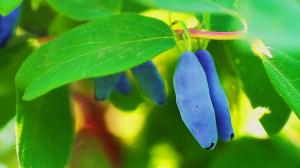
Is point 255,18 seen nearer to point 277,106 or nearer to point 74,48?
point 74,48

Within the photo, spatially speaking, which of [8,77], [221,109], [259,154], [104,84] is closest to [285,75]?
[221,109]

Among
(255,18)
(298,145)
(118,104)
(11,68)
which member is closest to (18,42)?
(11,68)

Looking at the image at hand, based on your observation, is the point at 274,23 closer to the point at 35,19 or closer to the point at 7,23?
the point at 7,23

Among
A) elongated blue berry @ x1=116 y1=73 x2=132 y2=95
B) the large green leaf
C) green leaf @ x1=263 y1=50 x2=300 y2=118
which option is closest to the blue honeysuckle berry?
elongated blue berry @ x1=116 y1=73 x2=132 y2=95

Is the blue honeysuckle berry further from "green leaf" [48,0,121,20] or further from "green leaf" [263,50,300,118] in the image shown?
"green leaf" [263,50,300,118]

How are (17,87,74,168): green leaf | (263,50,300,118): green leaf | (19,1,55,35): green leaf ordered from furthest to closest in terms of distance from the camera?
(19,1,55,35): green leaf < (17,87,74,168): green leaf < (263,50,300,118): green leaf
